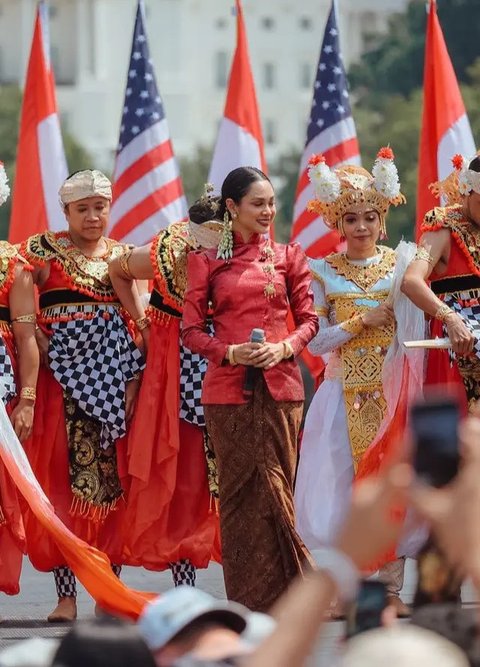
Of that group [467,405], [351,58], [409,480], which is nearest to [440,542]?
[409,480]

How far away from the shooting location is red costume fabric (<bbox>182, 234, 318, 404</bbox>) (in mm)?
8484

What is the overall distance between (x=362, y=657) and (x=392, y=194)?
5359 millimetres

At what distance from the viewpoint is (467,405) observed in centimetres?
907

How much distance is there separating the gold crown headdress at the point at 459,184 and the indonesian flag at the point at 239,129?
5.42 metres

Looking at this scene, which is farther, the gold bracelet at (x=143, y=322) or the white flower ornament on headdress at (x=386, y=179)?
the gold bracelet at (x=143, y=322)

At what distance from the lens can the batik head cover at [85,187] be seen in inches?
374

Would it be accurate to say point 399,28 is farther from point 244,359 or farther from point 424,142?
point 244,359

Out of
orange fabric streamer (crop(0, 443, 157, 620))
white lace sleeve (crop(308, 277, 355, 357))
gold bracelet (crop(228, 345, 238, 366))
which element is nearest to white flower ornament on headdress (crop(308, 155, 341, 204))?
white lace sleeve (crop(308, 277, 355, 357))

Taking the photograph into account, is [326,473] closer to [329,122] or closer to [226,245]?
[226,245]

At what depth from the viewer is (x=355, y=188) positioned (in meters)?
9.41

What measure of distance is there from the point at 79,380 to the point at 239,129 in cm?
618

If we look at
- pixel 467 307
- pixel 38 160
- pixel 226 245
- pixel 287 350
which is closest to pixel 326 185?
pixel 467 307

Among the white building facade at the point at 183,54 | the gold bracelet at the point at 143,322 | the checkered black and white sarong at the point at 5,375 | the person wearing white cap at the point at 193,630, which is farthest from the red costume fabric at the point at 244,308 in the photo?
the white building facade at the point at 183,54

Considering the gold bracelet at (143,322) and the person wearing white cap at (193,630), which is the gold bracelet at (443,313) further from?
the person wearing white cap at (193,630)
